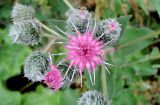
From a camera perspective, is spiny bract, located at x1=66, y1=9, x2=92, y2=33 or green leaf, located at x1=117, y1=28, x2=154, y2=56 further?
green leaf, located at x1=117, y1=28, x2=154, y2=56

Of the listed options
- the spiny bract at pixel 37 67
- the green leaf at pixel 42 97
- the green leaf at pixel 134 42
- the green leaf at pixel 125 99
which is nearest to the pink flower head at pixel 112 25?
the spiny bract at pixel 37 67

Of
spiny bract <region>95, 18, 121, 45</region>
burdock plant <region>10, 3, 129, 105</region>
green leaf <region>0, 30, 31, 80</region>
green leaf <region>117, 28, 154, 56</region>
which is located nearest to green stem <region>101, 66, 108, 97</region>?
burdock plant <region>10, 3, 129, 105</region>

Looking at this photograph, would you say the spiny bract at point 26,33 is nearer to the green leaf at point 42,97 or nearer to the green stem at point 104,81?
the green stem at point 104,81

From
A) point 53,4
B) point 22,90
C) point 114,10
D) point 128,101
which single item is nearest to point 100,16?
point 114,10

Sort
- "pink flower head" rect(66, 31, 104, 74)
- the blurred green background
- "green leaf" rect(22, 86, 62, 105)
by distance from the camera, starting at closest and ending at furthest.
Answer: "pink flower head" rect(66, 31, 104, 74) → the blurred green background → "green leaf" rect(22, 86, 62, 105)

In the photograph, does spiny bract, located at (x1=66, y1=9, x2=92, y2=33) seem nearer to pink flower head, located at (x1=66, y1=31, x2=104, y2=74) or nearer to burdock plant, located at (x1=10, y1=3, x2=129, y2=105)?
burdock plant, located at (x1=10, y1=3, x2=129, y2=105)

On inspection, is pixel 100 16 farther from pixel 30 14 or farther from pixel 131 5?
pixel 30 14

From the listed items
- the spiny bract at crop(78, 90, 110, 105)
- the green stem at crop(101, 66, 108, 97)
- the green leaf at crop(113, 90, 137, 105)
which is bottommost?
the green leaf at crop(113, 90, 137, 105)
